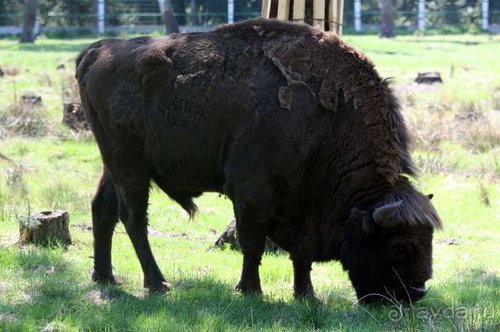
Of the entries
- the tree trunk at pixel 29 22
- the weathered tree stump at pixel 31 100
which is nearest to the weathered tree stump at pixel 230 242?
the weathered tree stump at pixel 31 100

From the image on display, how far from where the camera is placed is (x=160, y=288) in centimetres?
748

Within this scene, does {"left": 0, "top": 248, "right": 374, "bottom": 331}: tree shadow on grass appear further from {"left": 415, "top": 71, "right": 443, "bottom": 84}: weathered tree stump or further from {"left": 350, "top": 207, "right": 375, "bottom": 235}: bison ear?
{"left": 415, "top": 71, "right": 443, "bottom": 84}: weathered tree stump

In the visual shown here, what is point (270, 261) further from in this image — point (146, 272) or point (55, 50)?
point (55, 50)

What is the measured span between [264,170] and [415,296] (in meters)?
1.59

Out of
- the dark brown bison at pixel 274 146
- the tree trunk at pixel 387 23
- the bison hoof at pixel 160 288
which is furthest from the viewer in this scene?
the tree trunk at pixel 387 23

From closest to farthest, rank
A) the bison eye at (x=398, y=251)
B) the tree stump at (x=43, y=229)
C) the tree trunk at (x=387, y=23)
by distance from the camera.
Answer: the bison eye at (x=398, y=251) → the tree stump at (x=43, y=229) → the tree trunk at (x=387, y=23)

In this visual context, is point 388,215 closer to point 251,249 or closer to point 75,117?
point 251,249

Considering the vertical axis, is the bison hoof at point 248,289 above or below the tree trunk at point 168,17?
below

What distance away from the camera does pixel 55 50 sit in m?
32.5

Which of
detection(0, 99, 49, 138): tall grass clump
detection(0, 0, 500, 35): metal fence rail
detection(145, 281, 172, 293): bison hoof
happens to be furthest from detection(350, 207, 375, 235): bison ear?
detection(0, 0, 500, 35): metal fence rail

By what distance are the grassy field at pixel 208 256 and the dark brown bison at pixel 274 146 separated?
36 centimetres

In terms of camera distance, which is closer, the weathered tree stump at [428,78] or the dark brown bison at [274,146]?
the dark brown bison at [274,146]

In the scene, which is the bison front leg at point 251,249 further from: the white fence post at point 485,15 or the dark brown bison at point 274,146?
the white fence post at point 485,15

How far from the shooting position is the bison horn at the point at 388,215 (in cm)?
664
